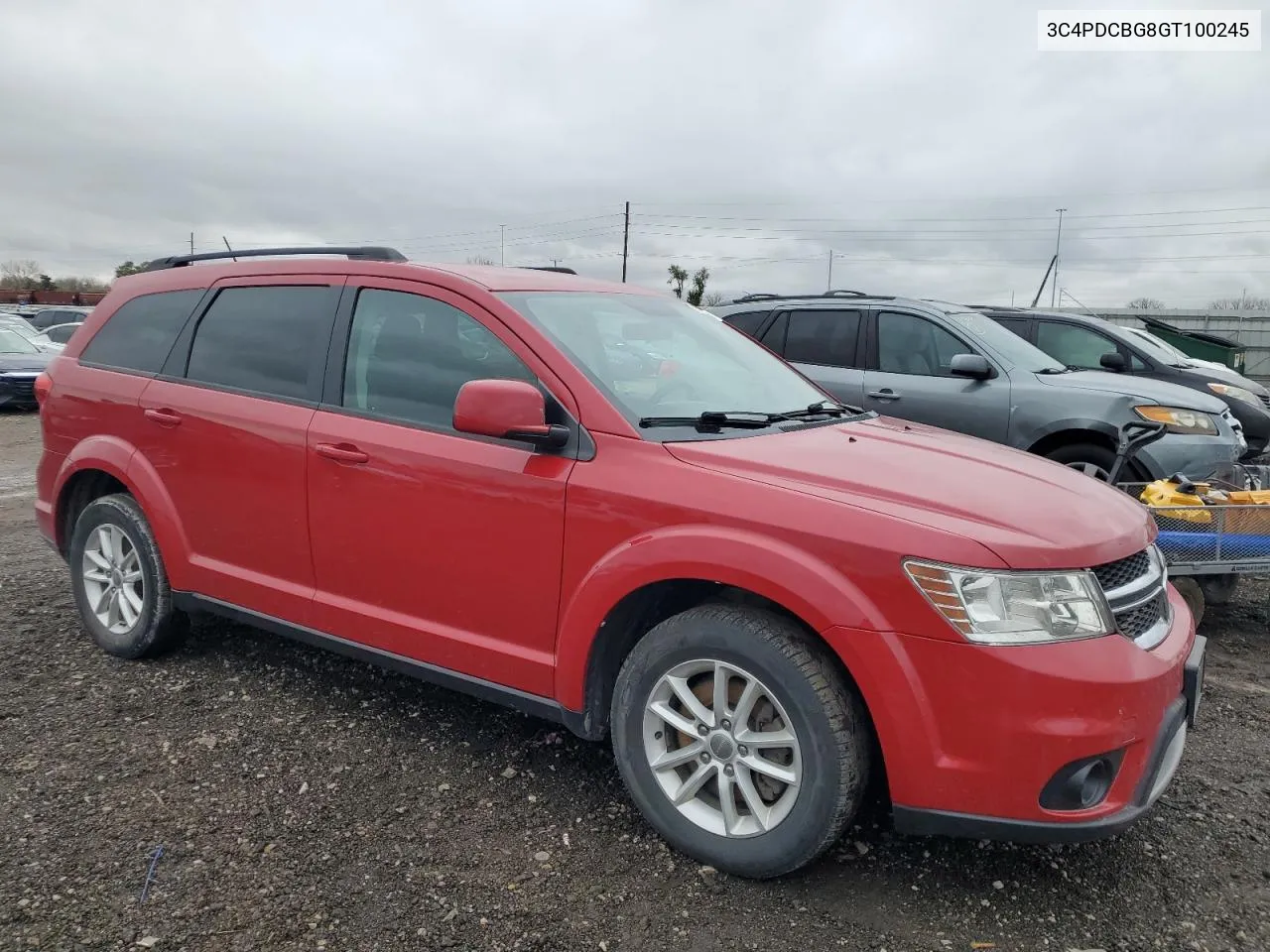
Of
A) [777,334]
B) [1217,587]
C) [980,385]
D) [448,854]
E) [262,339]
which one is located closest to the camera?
[448,854]

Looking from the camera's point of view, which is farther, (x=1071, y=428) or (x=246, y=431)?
(x=1071, y=428)

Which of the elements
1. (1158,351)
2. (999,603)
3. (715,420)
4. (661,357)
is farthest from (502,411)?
(1158,351)

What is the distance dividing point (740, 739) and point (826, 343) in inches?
208

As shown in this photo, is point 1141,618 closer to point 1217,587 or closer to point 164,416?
point 1217,587

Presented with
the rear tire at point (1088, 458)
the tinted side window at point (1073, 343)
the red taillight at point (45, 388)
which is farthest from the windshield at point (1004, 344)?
the red taillight at point (45, 388)

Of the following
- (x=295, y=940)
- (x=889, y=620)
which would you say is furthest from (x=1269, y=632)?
(x=295, y=940)

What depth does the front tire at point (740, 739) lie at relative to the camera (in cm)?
247

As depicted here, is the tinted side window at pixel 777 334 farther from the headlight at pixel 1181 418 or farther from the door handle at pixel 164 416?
the door handle at pixel 164 416

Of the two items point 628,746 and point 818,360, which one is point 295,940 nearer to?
point 628,746

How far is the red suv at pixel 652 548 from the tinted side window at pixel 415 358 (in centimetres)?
1

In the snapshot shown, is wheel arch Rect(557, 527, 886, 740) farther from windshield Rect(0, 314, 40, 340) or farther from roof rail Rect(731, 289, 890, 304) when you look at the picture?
windshield Rect(0, 314, 40, 340)

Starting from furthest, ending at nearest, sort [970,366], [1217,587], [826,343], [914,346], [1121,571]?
[826,343], [914,346], [970,366], [1217,587], [1121,571]

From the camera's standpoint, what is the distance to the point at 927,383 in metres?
6.87

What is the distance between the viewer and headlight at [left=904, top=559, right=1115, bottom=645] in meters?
2.31
